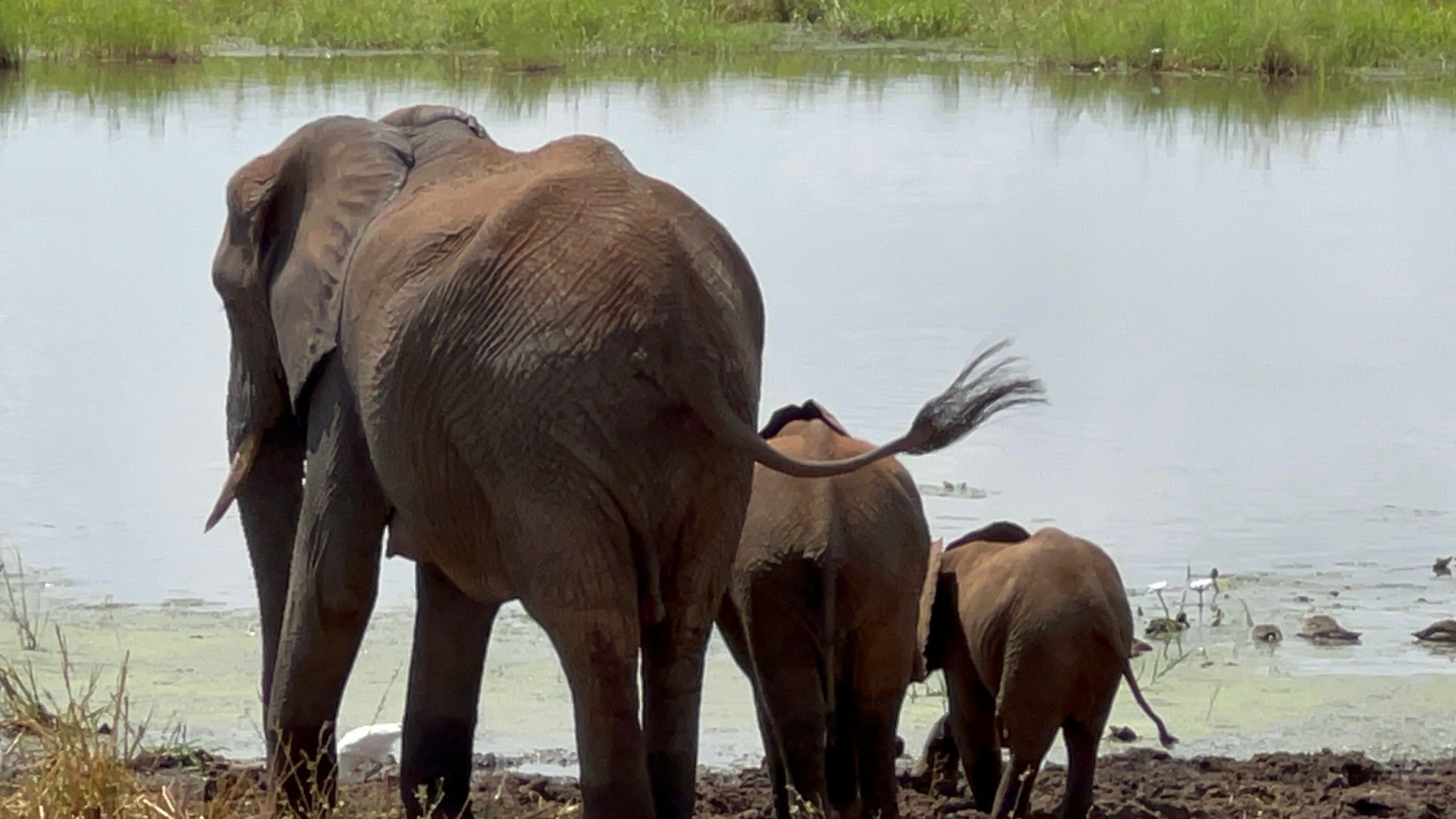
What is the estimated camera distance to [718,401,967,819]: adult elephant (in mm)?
6746

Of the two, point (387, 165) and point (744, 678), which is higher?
point (387, 165)

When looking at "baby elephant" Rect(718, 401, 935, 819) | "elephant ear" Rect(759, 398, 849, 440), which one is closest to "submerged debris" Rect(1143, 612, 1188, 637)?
"elephant ear" Rect(759, 398, 849, 440)

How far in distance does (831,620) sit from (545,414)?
5.98 feet

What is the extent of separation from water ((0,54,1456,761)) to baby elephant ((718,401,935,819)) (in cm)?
117

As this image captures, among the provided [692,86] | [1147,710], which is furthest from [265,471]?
[692,86]

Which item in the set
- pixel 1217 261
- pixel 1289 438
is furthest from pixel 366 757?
pixel 1217 261

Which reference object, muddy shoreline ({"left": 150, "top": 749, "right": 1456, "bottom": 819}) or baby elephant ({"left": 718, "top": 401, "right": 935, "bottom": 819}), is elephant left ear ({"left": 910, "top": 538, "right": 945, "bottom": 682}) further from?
baby elephant ({"left": 718, "top": 401, "right": 935, "bottom": 819})

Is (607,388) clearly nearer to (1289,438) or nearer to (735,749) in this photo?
(735,749)

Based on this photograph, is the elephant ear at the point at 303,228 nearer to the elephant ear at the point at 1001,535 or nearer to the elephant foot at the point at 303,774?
the elephant foot at the point at 303,774

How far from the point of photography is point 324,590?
586cm

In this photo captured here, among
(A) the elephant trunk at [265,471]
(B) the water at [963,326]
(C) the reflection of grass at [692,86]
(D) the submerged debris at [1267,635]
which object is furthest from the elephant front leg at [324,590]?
(C) the reflection of grass at [692,86]

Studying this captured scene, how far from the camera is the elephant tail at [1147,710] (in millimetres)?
7379

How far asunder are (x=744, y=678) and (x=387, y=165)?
125 inches

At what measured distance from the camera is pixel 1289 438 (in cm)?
1291
